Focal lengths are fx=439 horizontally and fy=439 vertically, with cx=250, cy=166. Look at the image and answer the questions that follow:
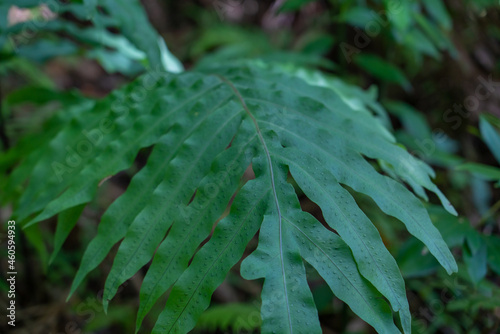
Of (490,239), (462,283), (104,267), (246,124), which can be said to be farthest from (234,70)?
(104,267)

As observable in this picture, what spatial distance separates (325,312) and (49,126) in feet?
4.36

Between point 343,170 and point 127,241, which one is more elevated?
point 343,170

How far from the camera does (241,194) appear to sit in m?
0.73

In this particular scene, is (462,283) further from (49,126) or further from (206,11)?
(206,11)

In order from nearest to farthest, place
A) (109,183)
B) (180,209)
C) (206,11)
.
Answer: (180,209) → (109,183) → (206,11)

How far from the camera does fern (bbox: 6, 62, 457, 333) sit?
65 cm

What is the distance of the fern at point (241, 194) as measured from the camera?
0.65m

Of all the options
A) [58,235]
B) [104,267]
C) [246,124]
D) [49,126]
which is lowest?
[104,267]

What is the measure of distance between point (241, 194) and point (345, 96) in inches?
28.7

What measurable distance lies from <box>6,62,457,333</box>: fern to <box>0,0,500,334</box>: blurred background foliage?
8.7 inches

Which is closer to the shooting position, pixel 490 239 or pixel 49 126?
pixel 490 239

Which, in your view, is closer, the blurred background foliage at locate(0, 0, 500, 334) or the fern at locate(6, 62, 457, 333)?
the fern at locate(6, 62, 457, 333)

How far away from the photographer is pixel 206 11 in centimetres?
352

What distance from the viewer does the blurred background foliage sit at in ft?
4.08
